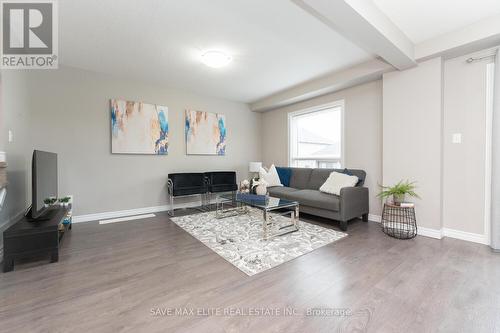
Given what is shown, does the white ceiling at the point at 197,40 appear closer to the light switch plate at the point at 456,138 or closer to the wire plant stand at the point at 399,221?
the light switch plate at the point at 456,138

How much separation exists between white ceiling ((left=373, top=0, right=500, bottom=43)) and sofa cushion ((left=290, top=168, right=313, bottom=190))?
8.79ft

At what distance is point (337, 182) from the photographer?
3.56m

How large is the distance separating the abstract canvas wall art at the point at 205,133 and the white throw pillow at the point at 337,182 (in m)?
2.62

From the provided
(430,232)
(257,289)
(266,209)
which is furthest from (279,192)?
(257,289)

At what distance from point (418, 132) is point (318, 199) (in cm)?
167

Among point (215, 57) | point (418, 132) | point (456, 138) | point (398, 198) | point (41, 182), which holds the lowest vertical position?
point (398, 198)

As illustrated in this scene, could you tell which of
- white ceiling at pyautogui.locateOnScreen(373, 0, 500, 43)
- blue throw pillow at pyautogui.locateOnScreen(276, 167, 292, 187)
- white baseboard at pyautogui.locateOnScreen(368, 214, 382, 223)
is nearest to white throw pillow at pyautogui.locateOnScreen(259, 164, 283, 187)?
blue throw pillow at pyautogui.locateOnScreen(276, 167, 292, 187)

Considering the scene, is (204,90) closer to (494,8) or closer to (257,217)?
(257,217)

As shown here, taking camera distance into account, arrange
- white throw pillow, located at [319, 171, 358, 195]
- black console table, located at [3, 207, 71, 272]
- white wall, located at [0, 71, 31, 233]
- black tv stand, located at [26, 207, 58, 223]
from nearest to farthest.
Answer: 1. black console table, located at [3, 207, 71, 272]
2. black tv stand, located at [26, 207, 58, 223]
3. white wall, located at [0, 71, 31, 233]
4. white throw pillow, located at [319, 171, 358, 195]

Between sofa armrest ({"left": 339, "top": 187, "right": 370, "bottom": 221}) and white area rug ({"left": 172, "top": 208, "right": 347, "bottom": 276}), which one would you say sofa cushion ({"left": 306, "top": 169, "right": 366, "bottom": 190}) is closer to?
sofa armrest ({"left": 339, "top": 187, "right": 370, "bottom": 221})

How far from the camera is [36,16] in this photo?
87.9 inches

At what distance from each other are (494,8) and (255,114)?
4375 mm

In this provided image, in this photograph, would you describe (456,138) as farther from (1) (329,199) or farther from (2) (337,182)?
(1) (329,199)

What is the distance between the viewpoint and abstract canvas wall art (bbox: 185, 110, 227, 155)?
465 cm
